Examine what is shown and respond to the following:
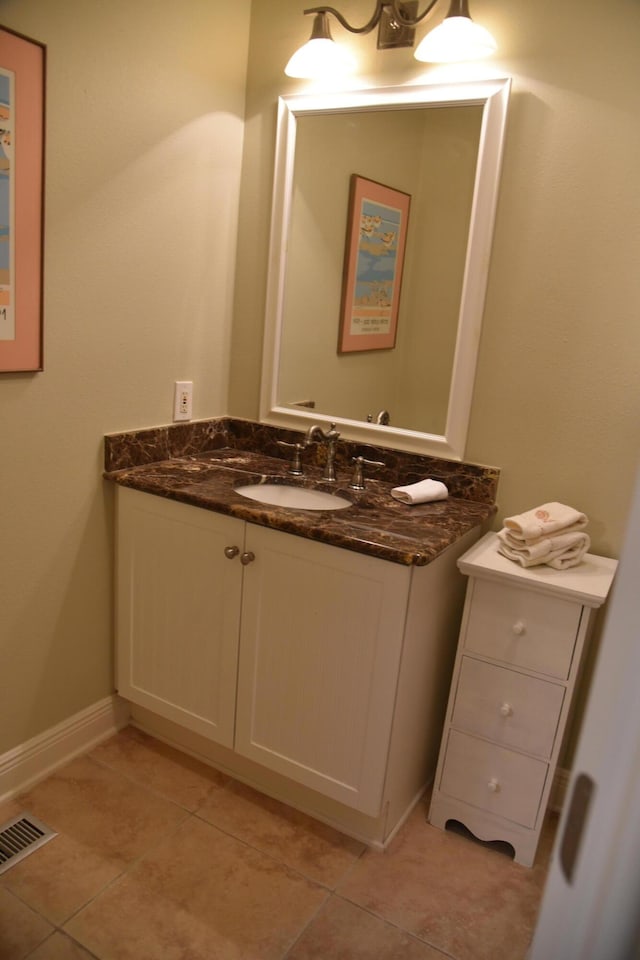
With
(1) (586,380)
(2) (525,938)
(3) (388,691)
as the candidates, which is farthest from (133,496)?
(2) (525,938)

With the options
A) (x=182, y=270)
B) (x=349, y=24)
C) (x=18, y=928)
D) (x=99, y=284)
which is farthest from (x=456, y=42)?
(x=18, y=928)

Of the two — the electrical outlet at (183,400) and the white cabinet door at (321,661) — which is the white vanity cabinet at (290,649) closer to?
the white cabinet door at (321,661)

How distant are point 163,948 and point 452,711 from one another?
2.86 ft

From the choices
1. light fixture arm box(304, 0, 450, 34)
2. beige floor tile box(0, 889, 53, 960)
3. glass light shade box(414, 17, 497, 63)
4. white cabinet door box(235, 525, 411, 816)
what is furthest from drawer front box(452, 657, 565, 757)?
light fixture arm box(304, 0, 450, 34)

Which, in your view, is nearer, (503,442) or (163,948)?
(163,948)

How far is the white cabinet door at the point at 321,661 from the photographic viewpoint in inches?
64.1

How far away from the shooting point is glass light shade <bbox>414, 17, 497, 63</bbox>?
1728 millimetres

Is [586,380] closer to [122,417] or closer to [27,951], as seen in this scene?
[122,417]

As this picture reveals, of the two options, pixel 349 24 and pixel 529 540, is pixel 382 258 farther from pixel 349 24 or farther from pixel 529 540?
pixel 529 540

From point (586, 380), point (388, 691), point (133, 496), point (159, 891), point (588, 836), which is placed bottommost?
point (159, 891)

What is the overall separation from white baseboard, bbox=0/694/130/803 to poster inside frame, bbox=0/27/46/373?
106 cm

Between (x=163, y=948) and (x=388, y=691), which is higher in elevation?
(x=388, y=691)

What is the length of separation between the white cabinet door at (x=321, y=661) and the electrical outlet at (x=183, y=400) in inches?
24.0

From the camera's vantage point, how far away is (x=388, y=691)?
164cm
